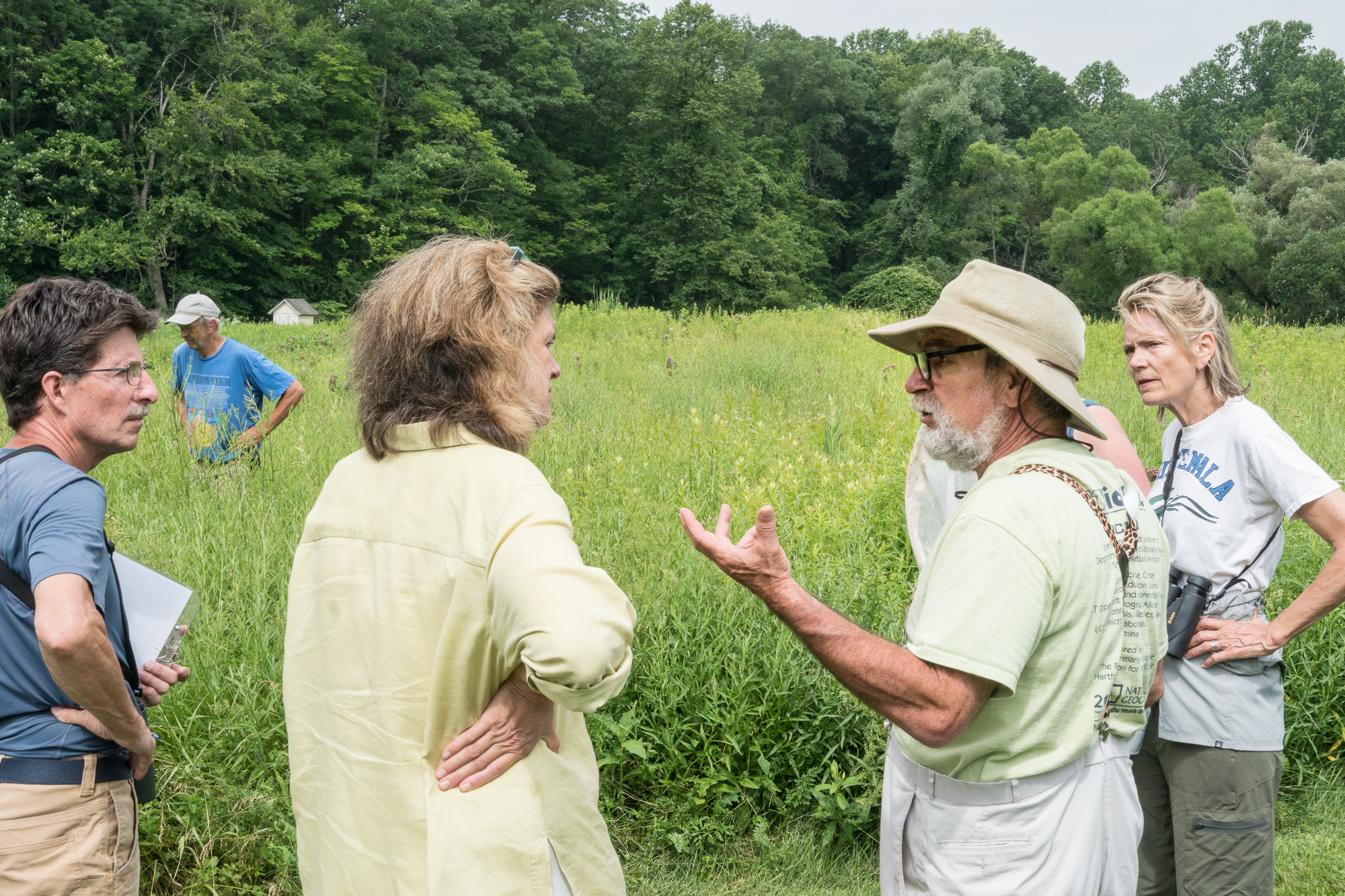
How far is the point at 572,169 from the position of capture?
141ft

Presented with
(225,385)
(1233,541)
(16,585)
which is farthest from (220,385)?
(1233,541)

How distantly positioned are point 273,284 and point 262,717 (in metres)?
36.7

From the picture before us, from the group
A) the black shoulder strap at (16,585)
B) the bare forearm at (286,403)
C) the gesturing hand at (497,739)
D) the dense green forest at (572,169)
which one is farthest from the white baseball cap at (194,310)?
the dense green forest at (572,169)

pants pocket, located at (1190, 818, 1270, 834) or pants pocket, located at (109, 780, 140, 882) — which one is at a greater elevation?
pants pocket, located at (1190, 818, 1270, 834)

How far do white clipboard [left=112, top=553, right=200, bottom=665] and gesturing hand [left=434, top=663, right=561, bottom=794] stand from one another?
3.80 ft

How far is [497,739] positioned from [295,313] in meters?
33.1

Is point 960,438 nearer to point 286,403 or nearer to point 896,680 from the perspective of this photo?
point 896,680

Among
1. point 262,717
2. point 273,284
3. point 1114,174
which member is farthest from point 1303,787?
point 1114,174

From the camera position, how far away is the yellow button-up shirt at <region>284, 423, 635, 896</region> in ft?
4.62

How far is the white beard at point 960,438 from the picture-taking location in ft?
6.06

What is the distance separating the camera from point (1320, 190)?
40594 millimetres

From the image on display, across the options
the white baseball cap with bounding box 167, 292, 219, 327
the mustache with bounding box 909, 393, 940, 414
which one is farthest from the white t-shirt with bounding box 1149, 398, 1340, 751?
the white baseball cap with bounding box 167, 292, 219, 327

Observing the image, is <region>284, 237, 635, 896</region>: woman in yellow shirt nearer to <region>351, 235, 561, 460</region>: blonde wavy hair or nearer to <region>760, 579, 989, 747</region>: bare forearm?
<region>351, 235, 561, 460</region>: blonde wavy hair

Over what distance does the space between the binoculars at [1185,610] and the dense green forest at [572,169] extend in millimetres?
21046
